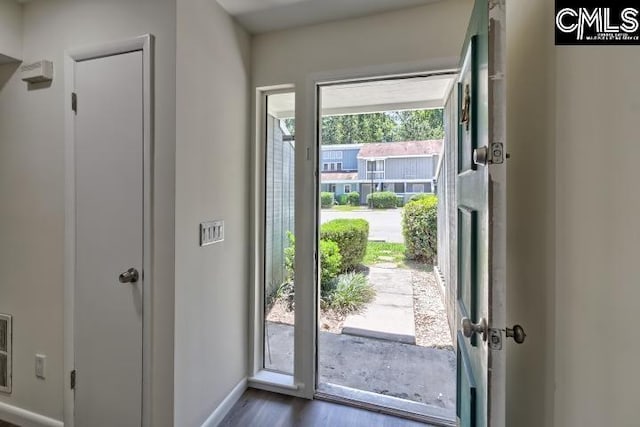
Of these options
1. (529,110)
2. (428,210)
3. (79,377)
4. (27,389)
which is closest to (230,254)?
(79,377)

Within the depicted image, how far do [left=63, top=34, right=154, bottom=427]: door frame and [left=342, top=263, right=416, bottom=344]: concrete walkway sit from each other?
2.00 meters

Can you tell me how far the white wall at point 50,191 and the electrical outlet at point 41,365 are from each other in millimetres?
33

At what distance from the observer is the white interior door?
4.94ft

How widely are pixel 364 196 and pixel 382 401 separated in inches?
79.4

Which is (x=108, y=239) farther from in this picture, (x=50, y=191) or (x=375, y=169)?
(x=375, y=169)

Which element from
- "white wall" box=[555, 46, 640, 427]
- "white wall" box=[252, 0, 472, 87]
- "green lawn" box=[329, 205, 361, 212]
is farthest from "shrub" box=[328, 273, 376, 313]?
"white wall" box=[555, 46, 640, 427]

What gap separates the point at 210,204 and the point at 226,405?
50.2 inches

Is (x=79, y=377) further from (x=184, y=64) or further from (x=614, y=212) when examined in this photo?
(x=614, y=212)

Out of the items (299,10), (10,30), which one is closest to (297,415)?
(299,10)

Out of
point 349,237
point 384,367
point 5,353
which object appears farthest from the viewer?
point 349,237

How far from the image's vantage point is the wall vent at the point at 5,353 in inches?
71.9

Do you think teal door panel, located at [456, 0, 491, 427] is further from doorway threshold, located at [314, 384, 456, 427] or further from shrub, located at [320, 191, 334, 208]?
shrub, located at [320, 191, 334, 208]

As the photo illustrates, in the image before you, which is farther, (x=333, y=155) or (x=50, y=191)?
(x=333, y=155)

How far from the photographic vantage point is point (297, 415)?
6.15 ft
